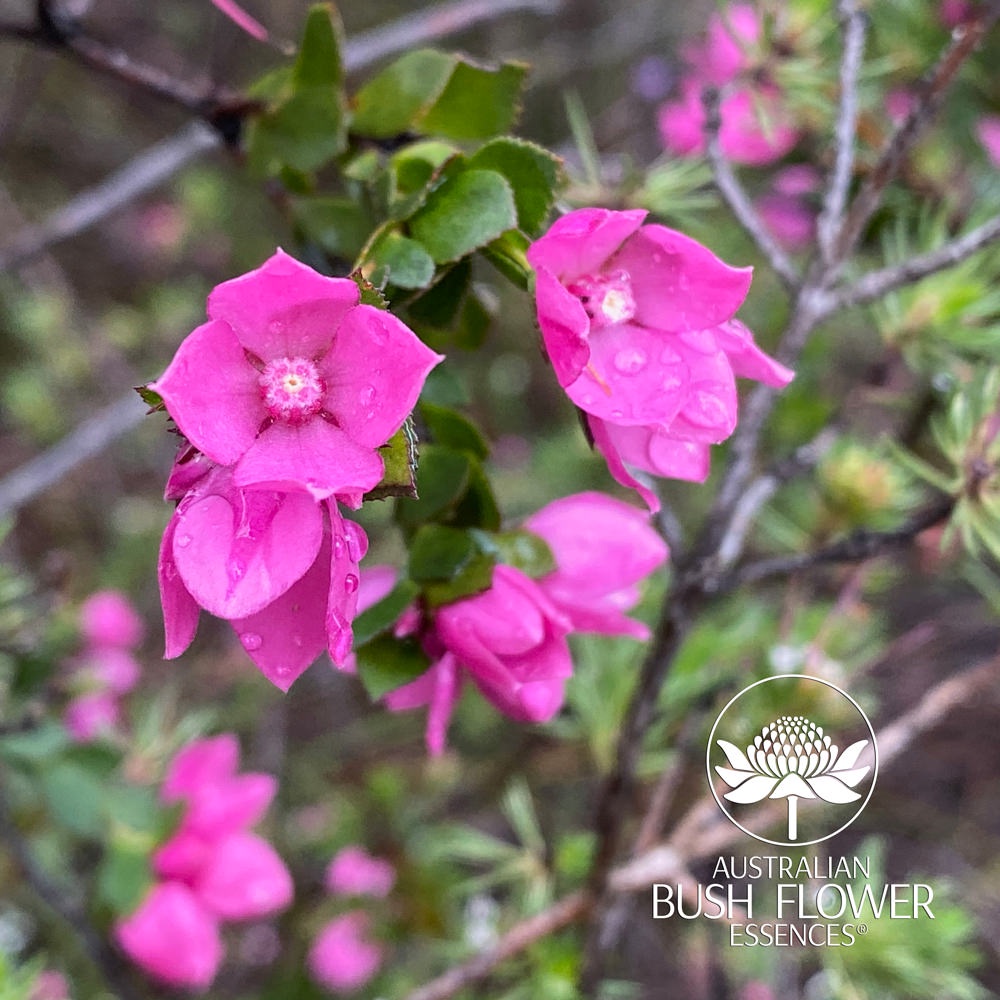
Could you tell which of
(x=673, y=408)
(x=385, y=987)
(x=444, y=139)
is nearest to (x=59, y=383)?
(x=385, y=987)

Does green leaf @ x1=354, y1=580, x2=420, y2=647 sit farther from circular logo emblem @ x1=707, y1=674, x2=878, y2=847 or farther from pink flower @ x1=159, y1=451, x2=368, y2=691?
circular logo emblem @ x1=707, y1=674, x2=878, y2=847

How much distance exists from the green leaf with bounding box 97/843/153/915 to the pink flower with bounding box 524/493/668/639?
0.49 metres

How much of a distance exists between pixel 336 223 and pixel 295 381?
15 cm

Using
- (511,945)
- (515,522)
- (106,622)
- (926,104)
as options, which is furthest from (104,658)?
(926,104)

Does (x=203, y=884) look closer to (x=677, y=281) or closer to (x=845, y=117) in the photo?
(x=677, y=281)

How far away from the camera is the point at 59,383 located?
1.80 m

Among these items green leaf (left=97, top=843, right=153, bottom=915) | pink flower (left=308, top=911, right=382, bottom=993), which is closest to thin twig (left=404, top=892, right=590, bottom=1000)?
green leaf (left=97, top=843, right=153, bottom=915)

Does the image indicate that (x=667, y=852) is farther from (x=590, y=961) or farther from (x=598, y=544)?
(x=598, y=544)

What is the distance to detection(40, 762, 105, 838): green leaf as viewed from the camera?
0.78 metres

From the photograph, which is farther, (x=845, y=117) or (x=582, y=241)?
(x=845, y=117)

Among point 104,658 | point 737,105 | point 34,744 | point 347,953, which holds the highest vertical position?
point 737,105

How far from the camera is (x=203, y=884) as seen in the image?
30.7 inches

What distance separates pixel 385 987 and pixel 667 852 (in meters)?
0.82

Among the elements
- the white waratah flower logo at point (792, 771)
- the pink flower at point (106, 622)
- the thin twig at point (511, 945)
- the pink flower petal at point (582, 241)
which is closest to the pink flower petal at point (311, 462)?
the pink flower petal at point (582, 241)
